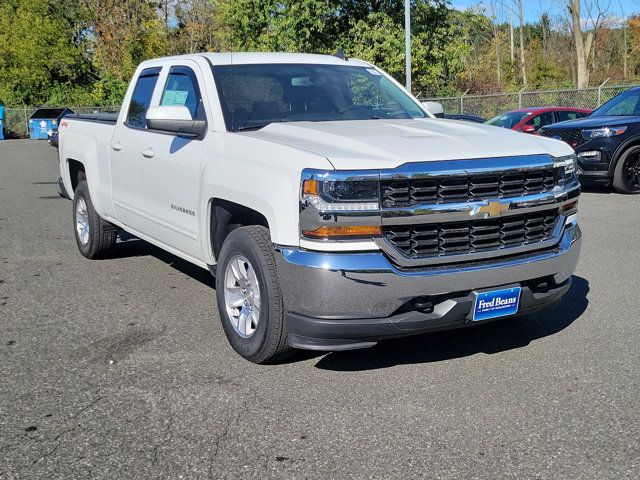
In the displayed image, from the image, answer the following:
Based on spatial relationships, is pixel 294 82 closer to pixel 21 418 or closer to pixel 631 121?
pixel 21 418

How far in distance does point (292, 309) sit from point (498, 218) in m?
1.25

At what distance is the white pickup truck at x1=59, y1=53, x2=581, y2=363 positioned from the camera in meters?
3.88

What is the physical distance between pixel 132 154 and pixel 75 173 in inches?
91.8

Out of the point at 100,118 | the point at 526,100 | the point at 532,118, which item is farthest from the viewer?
the point at 526,100

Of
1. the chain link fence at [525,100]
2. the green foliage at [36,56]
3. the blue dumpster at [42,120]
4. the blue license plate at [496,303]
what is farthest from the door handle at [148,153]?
the green foliage at [36,56]

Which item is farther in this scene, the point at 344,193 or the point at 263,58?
the point at 263,58

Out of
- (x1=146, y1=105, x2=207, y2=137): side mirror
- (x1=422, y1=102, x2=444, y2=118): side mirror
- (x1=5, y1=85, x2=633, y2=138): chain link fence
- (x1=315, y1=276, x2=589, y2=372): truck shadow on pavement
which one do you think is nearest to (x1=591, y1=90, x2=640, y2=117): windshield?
(x1=422, y1=102, x2=444, y2=118): side mirror

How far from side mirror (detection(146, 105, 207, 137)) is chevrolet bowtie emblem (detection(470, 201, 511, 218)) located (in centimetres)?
201

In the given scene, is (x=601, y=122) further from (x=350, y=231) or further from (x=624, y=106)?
(x=350, y=231)

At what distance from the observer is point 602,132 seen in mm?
12078

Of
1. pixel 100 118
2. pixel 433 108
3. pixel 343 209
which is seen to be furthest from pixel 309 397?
pixel 100 118

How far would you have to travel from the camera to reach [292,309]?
13.3 feet

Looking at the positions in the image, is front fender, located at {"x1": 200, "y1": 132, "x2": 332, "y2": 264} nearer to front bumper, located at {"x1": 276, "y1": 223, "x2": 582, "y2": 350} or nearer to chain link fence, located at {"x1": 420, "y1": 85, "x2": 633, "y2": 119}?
front bumper, located at {"x1": 276, "y1": 223, "x2": 582, "y2": 350}

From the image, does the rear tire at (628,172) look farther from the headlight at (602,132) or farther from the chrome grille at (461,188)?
the chrome grille at (461,188)
